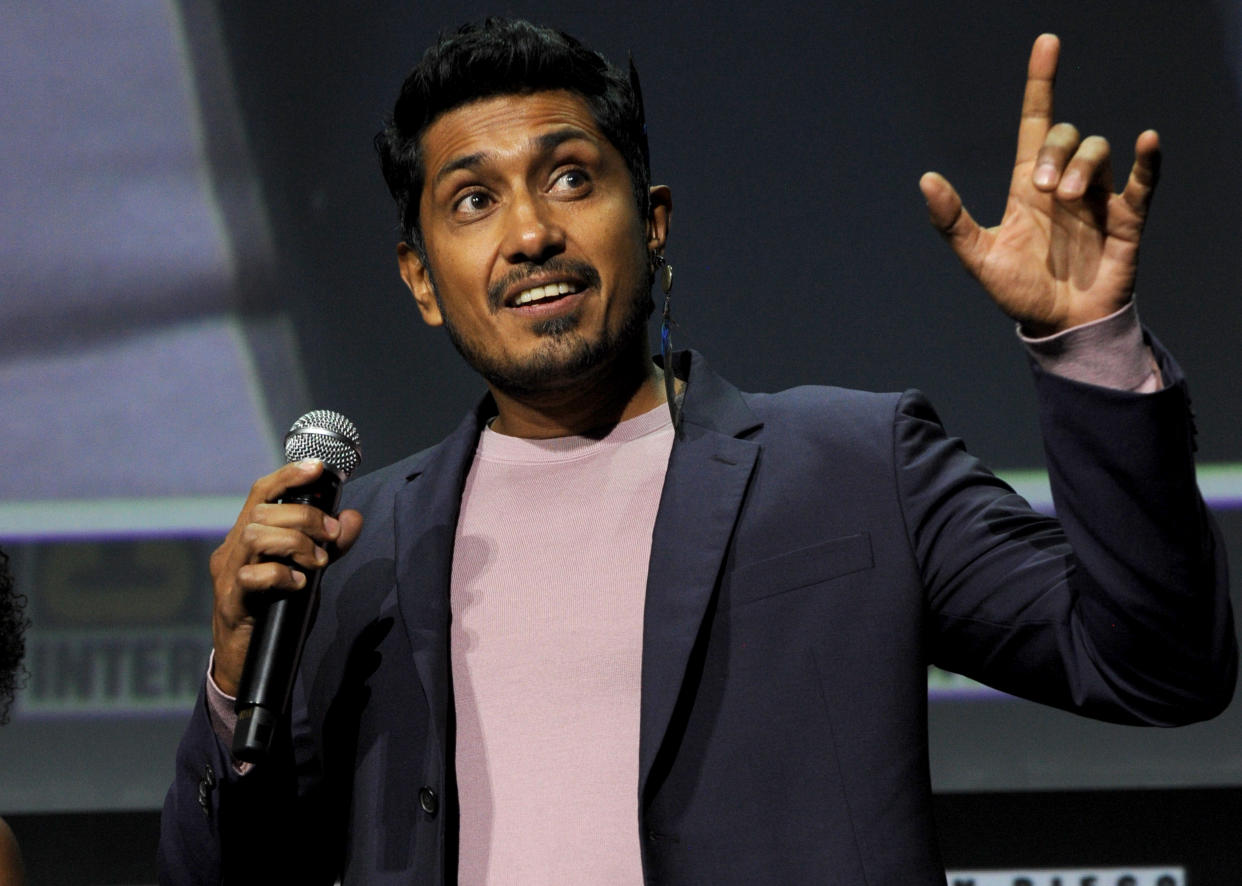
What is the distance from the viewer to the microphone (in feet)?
4.17

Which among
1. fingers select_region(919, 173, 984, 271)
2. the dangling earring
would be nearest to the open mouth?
the dangling earring

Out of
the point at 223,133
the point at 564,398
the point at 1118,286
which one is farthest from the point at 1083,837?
the point at 223,133

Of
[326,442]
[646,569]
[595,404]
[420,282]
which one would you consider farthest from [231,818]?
[420,282]

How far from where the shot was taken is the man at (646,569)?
1.21 meters

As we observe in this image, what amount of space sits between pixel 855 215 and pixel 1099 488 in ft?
5.58

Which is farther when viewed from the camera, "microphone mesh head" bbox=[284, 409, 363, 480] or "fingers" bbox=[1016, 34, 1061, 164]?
"microphone mesh head" bbox=[284, 409, 363, 480]

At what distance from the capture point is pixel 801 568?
152cm

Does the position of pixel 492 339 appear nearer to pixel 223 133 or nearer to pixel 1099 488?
pixel 1099 488

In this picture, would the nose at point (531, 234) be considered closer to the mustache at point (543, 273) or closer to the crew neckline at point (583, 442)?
the mustache at point (543, 273)

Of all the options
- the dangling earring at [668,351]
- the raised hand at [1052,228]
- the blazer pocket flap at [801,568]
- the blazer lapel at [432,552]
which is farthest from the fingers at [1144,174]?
the blazer lapel at [432,552]

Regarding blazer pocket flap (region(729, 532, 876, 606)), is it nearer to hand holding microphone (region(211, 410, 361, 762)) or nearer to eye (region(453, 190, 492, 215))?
hand holding microphone (region(211, 410, 361, 762))

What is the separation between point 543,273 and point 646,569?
402 millimetres

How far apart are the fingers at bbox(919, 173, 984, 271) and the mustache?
0.55m

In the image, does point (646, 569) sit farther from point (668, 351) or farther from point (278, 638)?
point (278, 638)
